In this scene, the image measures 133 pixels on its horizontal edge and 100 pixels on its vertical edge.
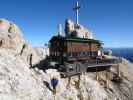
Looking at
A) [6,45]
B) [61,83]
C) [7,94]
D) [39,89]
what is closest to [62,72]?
[61,83]

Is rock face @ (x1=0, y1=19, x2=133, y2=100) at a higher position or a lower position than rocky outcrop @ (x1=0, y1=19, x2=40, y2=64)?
lower

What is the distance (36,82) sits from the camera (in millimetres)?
29453

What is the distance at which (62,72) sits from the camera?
3500 cm

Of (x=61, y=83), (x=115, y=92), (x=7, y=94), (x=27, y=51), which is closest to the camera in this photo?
(x=7, y=94)

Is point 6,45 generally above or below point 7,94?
above

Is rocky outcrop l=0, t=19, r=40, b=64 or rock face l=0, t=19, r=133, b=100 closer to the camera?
rock face l=0, t=19, r=133, b=100

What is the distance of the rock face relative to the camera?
26.0 metres

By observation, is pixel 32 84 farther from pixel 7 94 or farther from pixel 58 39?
pixel 58 39

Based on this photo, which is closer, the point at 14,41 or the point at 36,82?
the point at 36,82

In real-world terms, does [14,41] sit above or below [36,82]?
above

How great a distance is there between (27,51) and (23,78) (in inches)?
889

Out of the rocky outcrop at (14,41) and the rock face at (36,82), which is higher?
the rocky outcrop at (14,41)

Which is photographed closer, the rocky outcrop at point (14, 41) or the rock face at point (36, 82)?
the rock face at point (36, 82)

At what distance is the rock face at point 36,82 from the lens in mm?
25950
